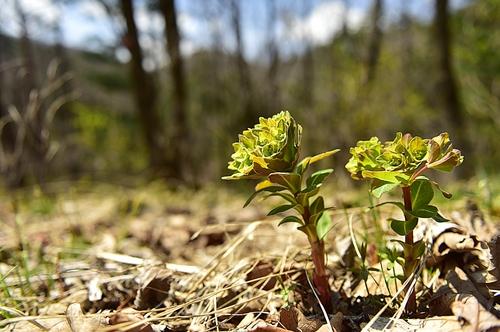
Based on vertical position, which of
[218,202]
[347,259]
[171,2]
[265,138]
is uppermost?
[171,2]

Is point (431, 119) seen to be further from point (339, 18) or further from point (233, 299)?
point (233, 299)

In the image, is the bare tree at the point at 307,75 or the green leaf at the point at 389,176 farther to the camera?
the bare tree at the point at 307,75

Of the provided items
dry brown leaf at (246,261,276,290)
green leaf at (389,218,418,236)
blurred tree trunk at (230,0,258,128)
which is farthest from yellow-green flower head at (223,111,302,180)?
blurred tree trunk at (230,0,258,128)

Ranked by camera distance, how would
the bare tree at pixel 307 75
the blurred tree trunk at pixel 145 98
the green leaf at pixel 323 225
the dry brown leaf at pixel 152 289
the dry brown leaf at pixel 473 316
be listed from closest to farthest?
the dry brown leaf at pixel 473 316
the green leaf at pixel 323 225
the dry brown leaf at pixel 152 289
the blurred tree trunk at pixel 145 98
the bare tree at pixel 307 75

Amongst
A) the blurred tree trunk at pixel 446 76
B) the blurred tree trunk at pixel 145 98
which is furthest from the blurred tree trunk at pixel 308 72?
the blurred tree trunk at pixel 145 98

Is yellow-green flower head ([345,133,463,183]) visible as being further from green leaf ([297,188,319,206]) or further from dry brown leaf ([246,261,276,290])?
dry brown leaf ([246,261,276,290])

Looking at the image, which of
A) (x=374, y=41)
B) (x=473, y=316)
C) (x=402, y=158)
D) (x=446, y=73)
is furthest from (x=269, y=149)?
(x=374, y=41)

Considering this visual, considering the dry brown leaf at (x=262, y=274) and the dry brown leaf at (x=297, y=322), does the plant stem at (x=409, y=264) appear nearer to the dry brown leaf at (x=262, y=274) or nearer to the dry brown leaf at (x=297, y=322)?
the dry brown leaf at (x=297, y=322)

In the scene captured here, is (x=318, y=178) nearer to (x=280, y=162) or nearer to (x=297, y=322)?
(x=280, y=162)

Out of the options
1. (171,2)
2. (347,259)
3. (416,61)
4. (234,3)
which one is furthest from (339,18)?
(347,259)
